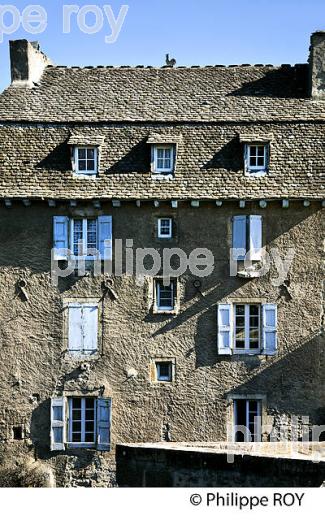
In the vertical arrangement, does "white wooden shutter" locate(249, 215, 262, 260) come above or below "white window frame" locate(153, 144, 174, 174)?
below

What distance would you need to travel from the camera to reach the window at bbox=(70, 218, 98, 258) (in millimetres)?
27547

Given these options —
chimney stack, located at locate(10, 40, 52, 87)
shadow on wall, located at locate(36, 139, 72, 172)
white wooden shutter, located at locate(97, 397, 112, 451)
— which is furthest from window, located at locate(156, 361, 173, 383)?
chimney stack, located at locate(10, 40, 52, 87)

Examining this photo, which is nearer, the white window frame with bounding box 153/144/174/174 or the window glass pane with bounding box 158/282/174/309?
the window glass pane with bounding box 158/282/174/309

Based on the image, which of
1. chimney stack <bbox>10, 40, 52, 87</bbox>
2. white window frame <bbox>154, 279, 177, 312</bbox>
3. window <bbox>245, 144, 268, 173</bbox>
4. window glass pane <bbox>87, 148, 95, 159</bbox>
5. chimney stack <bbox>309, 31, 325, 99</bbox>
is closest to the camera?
white window frame <bbox>154, 279, 177, 312</bbox>

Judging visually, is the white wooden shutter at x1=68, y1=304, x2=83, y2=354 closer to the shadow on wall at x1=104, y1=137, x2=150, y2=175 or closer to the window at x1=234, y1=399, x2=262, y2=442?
the shadow on wall at x1=104, y1=137, x2=150, y2=175

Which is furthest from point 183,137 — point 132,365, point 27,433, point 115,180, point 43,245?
point 27,433

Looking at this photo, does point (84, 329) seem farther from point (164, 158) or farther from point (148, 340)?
point (164, 158)

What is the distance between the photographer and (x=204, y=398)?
27266 mm

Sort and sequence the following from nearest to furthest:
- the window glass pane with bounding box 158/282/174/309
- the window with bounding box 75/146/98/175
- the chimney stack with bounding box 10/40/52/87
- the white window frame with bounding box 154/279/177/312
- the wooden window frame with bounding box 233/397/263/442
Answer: the wooden window frame with bounding box 233/397/263/442
the white window frame with bounding box 154/279/177/312
the window glass pane with bounding box 158/282/174/309
the window with bounding box 75/146/98/175
the chimney stack with bounding box 10/40/52/87

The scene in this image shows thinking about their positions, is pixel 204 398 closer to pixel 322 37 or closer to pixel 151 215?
pixel 151 215

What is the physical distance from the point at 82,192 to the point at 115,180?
3.58ft

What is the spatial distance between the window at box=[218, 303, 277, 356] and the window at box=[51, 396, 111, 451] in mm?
4052

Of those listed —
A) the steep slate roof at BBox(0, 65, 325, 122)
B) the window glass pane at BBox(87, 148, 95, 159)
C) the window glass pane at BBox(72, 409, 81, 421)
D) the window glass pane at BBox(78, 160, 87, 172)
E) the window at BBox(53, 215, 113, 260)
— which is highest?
the steep slate roof at BBox(0, 65, 325, 122)

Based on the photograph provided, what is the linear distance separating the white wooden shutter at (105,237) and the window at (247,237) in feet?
12.4
